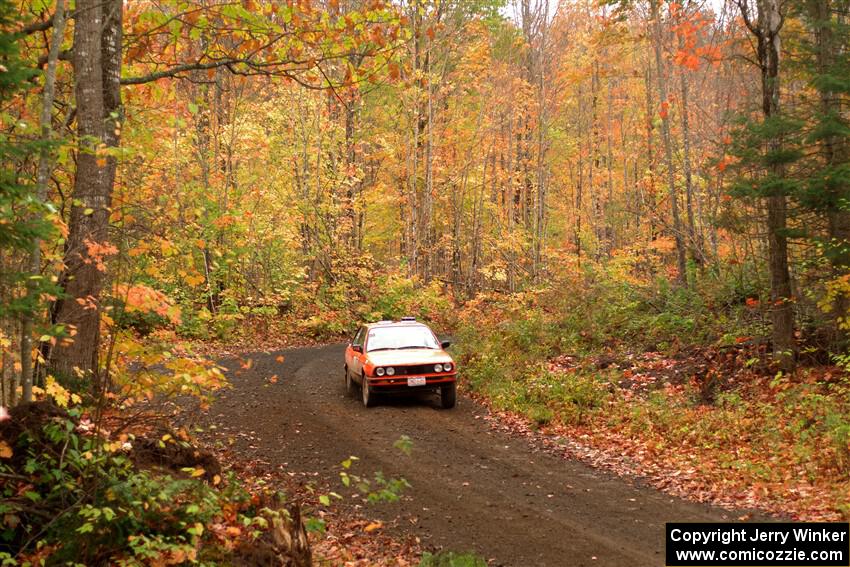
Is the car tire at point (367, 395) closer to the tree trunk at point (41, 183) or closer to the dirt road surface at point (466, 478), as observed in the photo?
the dirt road surface at point (466, 478)

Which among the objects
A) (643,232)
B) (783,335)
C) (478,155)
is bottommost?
(783,335)

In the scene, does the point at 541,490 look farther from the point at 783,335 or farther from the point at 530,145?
the point at 530,145

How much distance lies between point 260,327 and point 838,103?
1956cm

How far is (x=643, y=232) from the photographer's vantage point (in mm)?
31922

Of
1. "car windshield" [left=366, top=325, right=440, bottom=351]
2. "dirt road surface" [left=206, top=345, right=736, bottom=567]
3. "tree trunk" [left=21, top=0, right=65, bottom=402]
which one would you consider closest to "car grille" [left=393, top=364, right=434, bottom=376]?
"dirt road surface" [left=206, top=345, right=736, bottom=567]

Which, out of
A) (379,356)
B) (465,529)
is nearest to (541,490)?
(465,529)

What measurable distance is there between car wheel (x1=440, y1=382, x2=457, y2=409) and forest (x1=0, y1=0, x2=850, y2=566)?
39.7 inches

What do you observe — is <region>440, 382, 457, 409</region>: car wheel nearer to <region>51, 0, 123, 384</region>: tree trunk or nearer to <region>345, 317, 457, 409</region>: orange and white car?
<region>345, 317, 457, 409</region>: orange and white car

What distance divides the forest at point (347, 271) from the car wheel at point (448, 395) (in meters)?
1.01

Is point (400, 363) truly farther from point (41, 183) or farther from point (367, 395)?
point (41, 183)

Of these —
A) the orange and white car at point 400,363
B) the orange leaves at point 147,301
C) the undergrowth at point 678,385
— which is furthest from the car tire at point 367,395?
the orange leaves at point 147,301

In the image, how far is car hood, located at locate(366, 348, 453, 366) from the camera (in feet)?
42.9

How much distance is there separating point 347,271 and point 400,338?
45.4 ft

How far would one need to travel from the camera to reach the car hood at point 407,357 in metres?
13.1
